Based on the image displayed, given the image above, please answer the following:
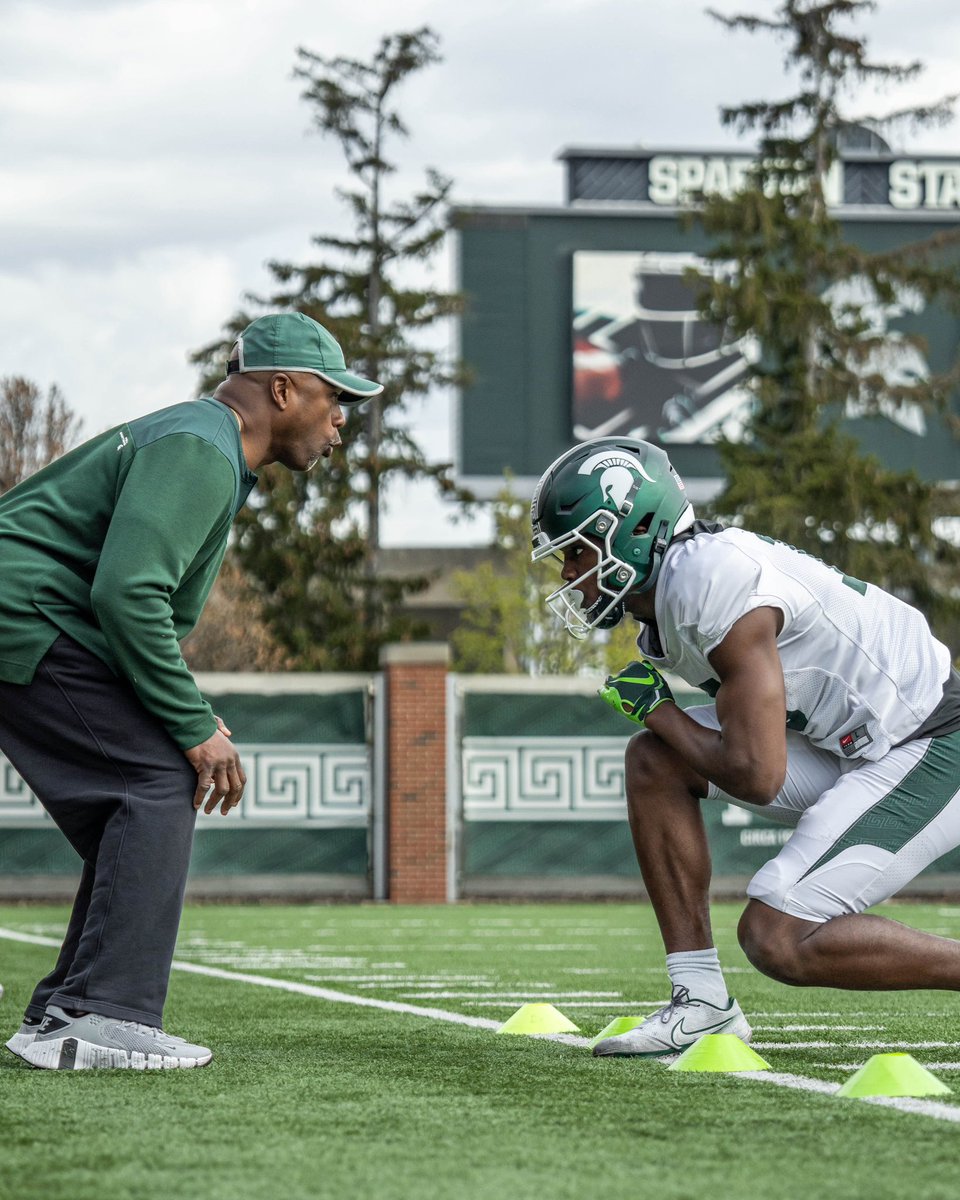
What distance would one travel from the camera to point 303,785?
1722cm

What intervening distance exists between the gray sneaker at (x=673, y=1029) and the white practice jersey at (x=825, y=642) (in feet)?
2.55

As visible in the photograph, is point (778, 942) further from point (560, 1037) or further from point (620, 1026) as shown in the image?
point (560, 1037)

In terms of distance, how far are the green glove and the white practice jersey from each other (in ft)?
0.30

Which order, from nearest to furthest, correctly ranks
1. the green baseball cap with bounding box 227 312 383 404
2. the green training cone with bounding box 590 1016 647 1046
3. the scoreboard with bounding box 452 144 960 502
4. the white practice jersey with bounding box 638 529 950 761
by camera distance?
the white practice jersey with bounding box 638 529 950 761
the green baseball cap with bounding box 227 312 383 404
the green training cone with bounding box 590 1016 647 1046
the scoreboard with bounding box 452 144 960 502

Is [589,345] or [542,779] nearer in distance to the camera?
[542,779]

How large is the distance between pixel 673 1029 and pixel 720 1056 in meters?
0.33

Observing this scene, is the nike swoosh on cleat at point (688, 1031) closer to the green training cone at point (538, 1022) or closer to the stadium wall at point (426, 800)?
the green training cone at point (538, 1022)

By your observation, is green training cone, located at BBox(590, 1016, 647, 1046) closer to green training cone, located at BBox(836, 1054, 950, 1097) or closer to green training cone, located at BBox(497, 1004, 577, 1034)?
green training cone, located at BBox(497, 1004, 577, 1034)

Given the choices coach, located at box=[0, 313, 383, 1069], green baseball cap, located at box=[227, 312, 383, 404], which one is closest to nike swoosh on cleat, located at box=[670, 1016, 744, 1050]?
coach, located at box=[0, 313, 383, 1069]

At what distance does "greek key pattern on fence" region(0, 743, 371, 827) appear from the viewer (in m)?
17.0

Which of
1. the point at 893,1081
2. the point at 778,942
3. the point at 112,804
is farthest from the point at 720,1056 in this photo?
the point at 112,804

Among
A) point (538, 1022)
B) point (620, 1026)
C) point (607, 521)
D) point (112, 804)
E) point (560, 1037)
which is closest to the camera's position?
point (112, 804)

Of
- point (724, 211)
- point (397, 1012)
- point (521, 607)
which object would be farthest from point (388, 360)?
point (397, 1012)

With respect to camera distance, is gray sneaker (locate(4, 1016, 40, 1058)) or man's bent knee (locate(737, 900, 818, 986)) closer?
man's bent knee (locate(737, 900, 818, 986))
